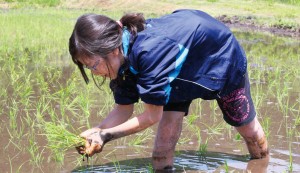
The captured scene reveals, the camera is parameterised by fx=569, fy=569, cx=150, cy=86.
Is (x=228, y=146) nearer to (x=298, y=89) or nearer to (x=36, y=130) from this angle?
(x=36, y=130)

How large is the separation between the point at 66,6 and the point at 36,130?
43.5ft

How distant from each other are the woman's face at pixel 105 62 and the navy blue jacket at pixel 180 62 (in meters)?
0.04

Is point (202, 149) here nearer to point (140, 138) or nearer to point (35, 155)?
point (140, 138)

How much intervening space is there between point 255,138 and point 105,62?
1.06 metres

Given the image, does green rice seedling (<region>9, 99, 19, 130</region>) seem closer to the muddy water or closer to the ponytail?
the muddy water

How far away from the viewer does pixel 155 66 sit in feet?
7.48

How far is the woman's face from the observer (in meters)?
2.27

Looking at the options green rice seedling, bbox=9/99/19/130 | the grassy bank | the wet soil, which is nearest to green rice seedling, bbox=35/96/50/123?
green rice seedling, bbox=9/99/19/130

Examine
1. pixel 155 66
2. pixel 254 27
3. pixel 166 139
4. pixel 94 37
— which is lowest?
pixel 254 27

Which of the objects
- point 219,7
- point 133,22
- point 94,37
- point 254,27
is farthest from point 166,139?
point 219,7

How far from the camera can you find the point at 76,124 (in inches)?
145

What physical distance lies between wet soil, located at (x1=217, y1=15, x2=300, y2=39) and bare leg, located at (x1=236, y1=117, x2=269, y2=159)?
704 cm

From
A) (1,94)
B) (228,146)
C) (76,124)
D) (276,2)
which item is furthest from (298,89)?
(276,2)

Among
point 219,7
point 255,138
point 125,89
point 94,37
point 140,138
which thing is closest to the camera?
point 94,37
